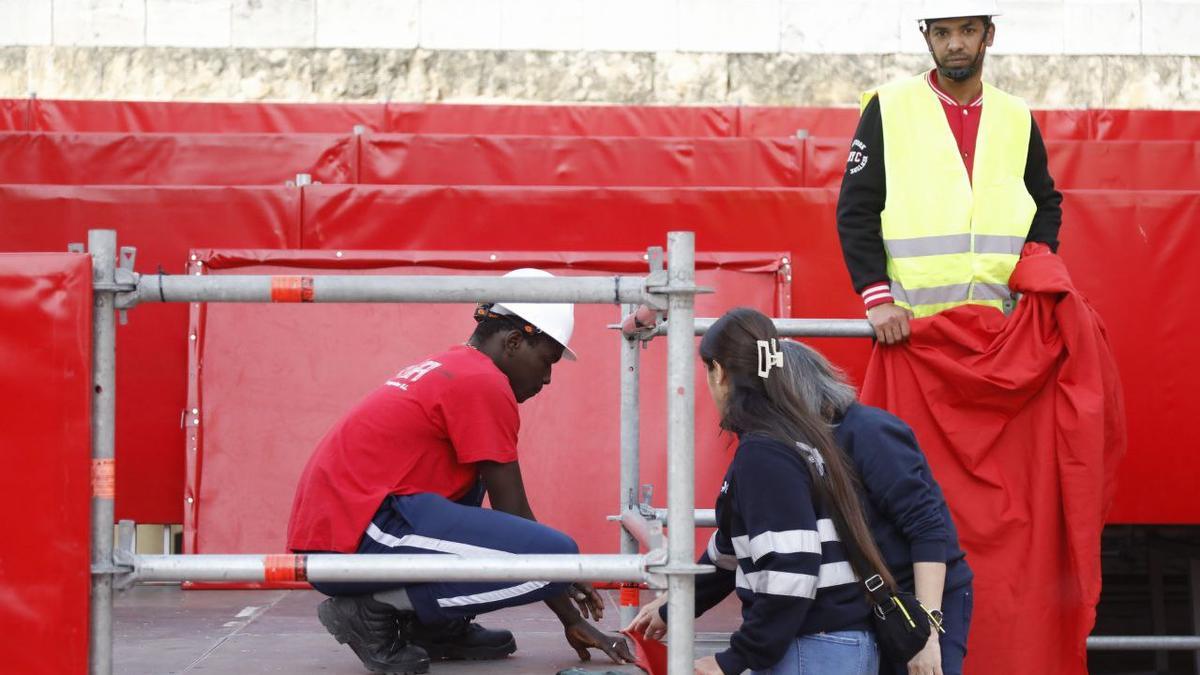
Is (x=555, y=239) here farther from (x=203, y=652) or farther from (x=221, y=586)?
(x=203, y=652)

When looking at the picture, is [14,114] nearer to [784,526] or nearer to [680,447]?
[784,526]

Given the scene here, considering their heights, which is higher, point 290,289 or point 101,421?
point 290,289

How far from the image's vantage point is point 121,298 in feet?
9.32

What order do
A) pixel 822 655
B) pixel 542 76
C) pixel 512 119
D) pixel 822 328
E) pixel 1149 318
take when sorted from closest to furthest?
pixel 822 655 → pixel 822 328 → pixel 1149 318 → pixel 512 119 → pixel 542 76

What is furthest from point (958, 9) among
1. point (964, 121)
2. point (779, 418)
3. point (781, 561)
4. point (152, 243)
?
point (152, 243)

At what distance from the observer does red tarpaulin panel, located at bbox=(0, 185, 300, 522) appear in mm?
6109

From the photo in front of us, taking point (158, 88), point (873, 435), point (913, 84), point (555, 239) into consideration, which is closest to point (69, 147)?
point (555, 239)

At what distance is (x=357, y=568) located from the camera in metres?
2.86

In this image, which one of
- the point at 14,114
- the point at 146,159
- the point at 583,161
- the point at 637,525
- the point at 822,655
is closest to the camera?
the point at 822,655

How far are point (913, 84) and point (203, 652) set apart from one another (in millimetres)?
2608

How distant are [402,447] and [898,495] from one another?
137 centimetres

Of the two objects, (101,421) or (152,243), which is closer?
(101,421)

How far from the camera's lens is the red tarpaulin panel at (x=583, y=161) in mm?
7309

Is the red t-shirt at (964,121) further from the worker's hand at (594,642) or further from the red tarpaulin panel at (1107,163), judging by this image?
the red tarpaulin panel at (1107,163)
